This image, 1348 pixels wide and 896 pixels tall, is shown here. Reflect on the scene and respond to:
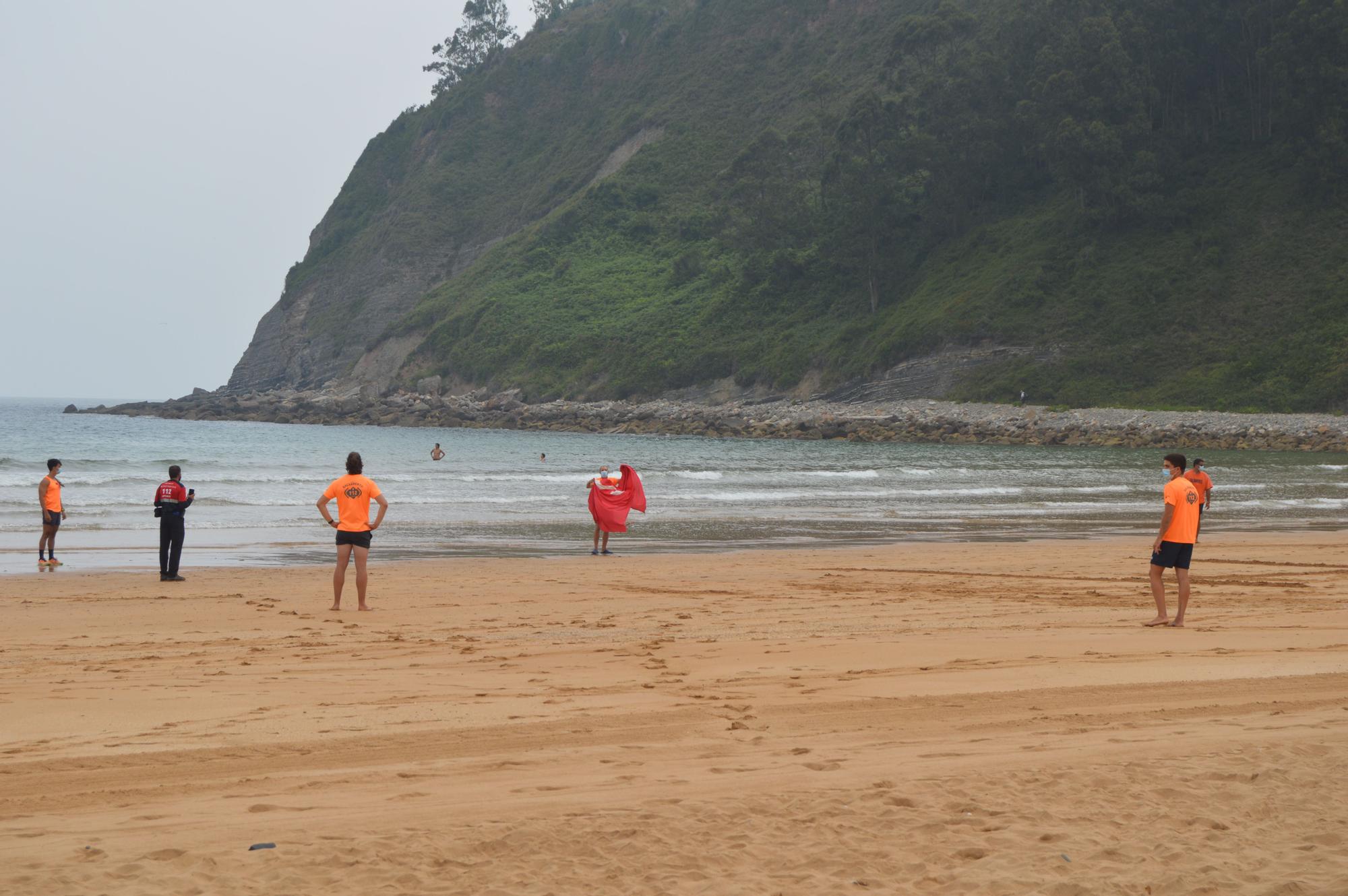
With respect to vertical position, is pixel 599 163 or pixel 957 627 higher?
pixel 599 163

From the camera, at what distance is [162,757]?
554 centimetres

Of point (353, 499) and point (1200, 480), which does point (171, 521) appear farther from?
point (1200, 480)

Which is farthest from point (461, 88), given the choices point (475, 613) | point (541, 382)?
point (475, 613)

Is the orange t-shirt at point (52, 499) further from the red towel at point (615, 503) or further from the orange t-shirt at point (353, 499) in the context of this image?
the red towel at point (615, 503)

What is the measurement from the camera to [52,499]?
47.0ft

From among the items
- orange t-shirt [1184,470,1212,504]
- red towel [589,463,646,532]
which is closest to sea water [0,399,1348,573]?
red towel [589,463,646,532]

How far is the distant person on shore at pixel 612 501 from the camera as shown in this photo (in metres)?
17.0

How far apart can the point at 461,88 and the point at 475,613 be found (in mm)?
122646

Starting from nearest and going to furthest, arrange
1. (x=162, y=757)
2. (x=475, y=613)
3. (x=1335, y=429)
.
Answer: (x=162, y=757), (x=475, y=613), (x=1335, y=429)

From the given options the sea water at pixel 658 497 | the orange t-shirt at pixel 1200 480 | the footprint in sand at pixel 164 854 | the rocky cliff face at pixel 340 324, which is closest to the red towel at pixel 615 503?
the sea water at pixel 658 497

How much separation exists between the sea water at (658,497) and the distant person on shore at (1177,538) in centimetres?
817

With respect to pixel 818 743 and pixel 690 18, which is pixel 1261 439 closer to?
pixel 818 743

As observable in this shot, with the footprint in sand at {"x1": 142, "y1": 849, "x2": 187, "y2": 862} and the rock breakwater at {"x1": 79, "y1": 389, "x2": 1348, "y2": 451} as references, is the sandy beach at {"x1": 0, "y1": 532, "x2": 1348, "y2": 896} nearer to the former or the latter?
the footprint in sand at {"x1": 142, "y1": 849, "x2": 187, "y2": 862}

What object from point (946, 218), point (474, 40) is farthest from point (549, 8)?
point (946, 218)
